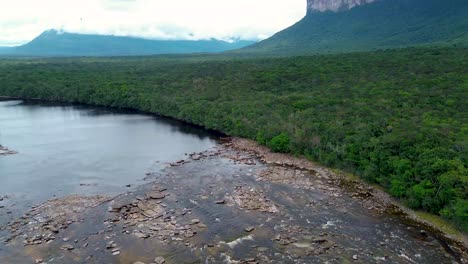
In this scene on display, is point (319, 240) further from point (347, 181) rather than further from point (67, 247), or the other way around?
point (67, 247)

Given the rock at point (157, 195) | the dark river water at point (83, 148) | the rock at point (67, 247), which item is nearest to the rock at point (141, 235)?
the rock at point (67, 247)

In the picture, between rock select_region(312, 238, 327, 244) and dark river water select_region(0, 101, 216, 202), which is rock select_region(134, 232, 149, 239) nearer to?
dark river water select_region(0, 101, 216, 202)

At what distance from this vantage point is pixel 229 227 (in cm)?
3716

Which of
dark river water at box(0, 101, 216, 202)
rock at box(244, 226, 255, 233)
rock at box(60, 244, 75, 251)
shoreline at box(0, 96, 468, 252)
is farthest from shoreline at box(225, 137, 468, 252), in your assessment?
rock at box(60, 244, 75, 251)

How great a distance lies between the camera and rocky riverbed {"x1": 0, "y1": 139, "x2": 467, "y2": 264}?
1276 inches

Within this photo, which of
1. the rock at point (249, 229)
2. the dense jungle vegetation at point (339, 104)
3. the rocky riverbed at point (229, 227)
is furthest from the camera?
the dense jungle vegetation at point (339, 104)

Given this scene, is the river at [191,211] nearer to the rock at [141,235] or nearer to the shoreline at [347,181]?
the rock at [141,235]

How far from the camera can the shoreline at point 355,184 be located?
1395 inches

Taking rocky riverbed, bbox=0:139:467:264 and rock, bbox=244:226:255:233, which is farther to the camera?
rock, bbox=244:226:255:233

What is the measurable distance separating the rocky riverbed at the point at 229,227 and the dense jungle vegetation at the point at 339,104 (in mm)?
4221

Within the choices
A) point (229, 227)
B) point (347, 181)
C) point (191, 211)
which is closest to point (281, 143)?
point (347, 181)

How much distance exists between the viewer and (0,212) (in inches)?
1591

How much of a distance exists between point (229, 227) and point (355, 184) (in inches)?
760

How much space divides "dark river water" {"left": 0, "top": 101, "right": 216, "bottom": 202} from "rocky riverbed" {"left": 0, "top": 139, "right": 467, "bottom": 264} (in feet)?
18.4
